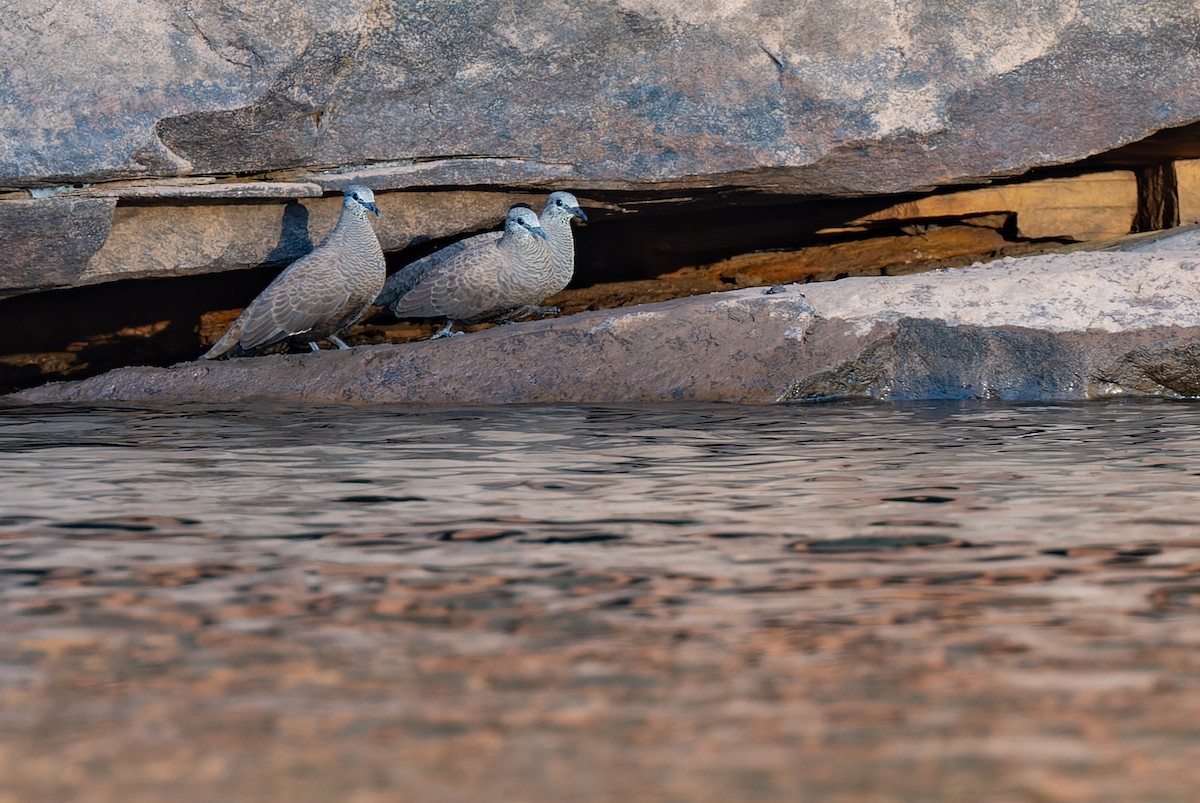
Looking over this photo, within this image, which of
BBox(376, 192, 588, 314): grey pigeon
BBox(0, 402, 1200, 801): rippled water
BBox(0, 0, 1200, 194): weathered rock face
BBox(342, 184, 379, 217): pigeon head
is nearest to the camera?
BBox(0, 402, 1200, 801): rippled water

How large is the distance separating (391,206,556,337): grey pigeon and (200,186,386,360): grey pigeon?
0.29 meters

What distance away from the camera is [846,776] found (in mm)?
1666

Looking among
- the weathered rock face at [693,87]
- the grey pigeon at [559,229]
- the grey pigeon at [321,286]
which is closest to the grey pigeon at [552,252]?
the grey pigeon at [559,229]

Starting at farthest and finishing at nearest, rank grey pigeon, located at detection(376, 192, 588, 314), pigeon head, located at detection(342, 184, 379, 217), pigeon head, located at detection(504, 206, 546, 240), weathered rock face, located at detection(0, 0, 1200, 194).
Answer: grey pigeon, located at detection(376, 192, 588, 314), pigeon head, located at detection(504, 206, 546, 240), pigeon head, located at detection(342, 184, 379, 217), weathered rock face, located at detection(0, 0, 1200, 194)

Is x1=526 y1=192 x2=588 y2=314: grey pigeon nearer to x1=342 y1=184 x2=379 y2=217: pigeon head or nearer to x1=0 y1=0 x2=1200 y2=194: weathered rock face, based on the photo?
x1=0 y1=0 x2=1200 y2=194: weathered rock face

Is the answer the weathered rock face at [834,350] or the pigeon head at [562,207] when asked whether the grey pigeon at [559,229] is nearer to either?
the pigeon head at [562,207]

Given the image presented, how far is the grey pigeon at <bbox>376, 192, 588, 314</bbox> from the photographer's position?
664cm

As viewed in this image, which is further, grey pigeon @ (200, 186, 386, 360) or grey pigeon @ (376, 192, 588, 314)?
grey pigeon @ (376, 192, 588, 314)

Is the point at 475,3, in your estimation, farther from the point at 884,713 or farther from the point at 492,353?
the point at 884,713

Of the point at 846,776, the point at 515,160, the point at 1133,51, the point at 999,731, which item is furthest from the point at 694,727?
the point at 1133,51

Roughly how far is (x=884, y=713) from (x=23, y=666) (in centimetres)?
129

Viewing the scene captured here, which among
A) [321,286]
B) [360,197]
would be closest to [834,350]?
[360,197]

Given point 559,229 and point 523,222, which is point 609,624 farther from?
point 559,229

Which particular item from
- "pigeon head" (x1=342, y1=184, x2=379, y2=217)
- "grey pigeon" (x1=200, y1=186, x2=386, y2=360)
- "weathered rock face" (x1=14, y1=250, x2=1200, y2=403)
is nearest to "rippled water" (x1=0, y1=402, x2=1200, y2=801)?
"weathered rock face" (x1=14, y1=250, x2=1200, y2=403)
